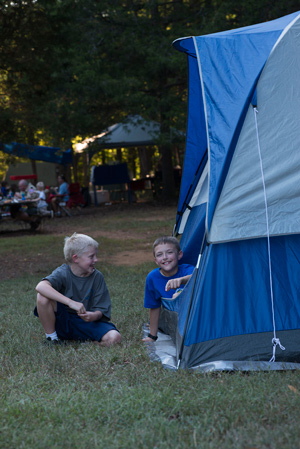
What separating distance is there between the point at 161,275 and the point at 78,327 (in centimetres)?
78

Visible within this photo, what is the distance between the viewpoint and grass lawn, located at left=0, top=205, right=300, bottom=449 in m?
2.96

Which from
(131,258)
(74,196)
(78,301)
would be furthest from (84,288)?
(74,196)

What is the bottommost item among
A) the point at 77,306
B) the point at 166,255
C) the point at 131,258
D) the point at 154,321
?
the point at 131,258

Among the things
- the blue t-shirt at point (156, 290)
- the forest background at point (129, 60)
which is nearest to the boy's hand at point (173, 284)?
the blue t-shirt at point (156, 290)

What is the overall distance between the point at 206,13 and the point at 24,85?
7.56m

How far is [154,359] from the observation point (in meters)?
4.31

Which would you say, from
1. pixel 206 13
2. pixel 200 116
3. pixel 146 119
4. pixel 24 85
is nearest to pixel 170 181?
pixel 146 119

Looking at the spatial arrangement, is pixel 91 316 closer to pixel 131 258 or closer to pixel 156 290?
pixel 156 290

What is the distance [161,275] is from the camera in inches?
197

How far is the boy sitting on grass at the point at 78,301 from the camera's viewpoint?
4.69 meters

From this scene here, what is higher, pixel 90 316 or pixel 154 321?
pixel 90 316

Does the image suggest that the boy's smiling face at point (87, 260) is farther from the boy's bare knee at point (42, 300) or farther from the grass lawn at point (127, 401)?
the grass lawn at point (127, 401)

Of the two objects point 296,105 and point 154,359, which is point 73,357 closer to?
point 154,359

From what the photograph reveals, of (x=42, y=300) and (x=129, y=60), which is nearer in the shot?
(x=42, y=300)
